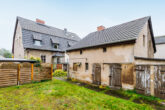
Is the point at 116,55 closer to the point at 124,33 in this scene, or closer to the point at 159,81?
the point at 124,33

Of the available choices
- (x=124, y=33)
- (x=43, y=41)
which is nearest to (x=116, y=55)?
(x=124, y=33)

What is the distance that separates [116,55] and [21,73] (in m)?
9.77

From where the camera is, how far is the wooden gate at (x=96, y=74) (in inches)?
348

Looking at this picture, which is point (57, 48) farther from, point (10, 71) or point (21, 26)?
point (10, 71)

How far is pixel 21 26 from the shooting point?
649 inches

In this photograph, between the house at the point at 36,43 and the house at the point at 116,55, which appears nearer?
the house at the point at 116,55

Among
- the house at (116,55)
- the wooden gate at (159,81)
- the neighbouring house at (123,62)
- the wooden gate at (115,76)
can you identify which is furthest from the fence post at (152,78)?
the wooden gate at (115,76)

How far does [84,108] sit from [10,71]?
779 cm

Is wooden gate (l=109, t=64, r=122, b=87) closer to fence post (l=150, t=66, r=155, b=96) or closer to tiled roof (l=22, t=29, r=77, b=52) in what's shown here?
fence post (l=150, t=66, r=155, b=96)

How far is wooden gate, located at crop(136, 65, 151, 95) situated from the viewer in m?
5.82

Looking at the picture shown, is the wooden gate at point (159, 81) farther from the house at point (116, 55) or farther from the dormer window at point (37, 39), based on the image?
the dormer window at point (37, 39)

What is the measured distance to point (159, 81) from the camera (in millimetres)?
5371

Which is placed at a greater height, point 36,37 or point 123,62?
point 36,37

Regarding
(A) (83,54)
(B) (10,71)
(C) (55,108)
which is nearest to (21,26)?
(B) (10,71)
